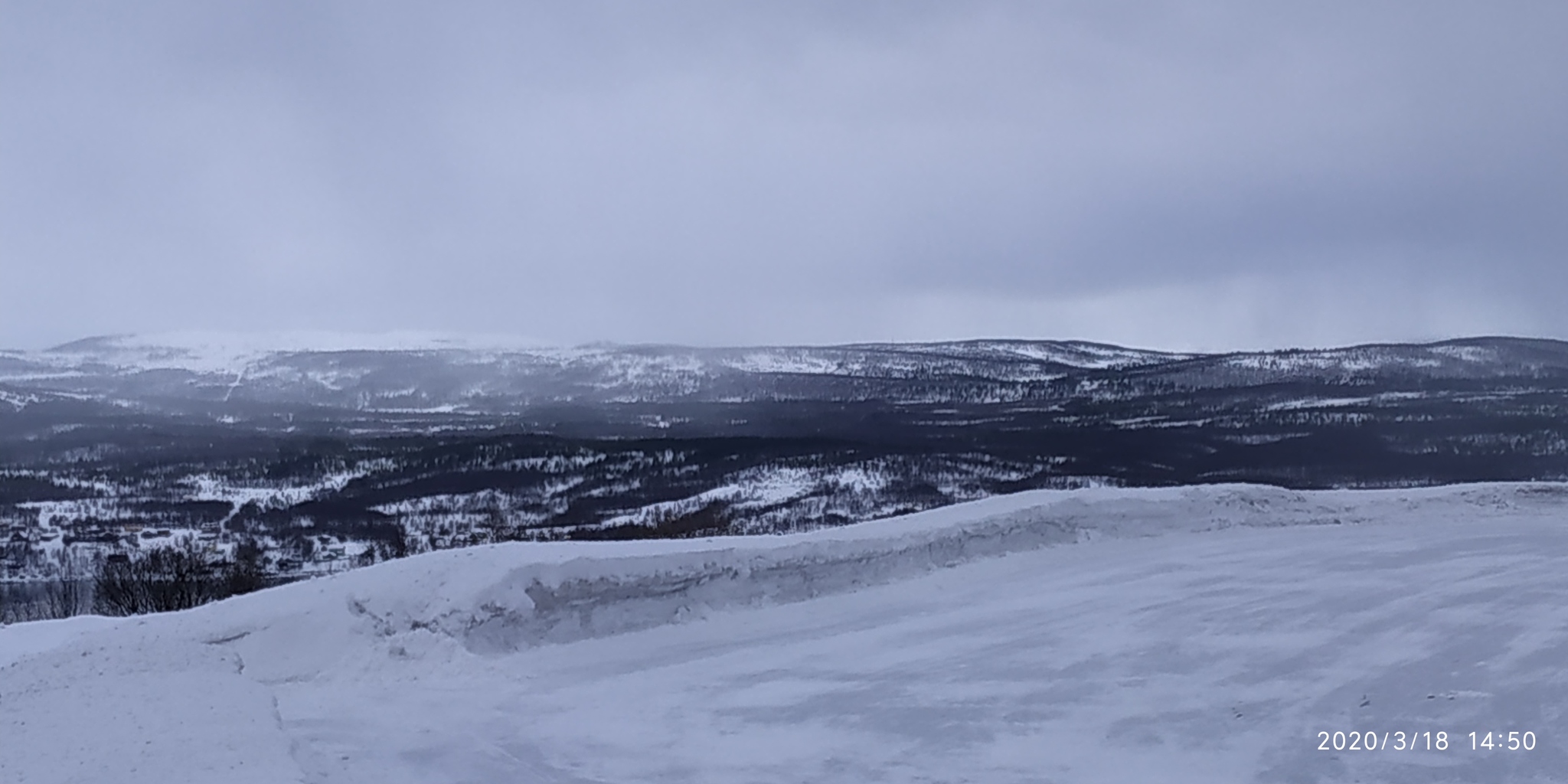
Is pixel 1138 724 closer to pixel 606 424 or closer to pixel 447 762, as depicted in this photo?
pixel 447 762

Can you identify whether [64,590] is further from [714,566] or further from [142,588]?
[714,566]

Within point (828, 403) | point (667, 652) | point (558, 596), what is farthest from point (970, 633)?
point (828, 403)

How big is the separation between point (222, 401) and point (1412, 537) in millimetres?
189752
